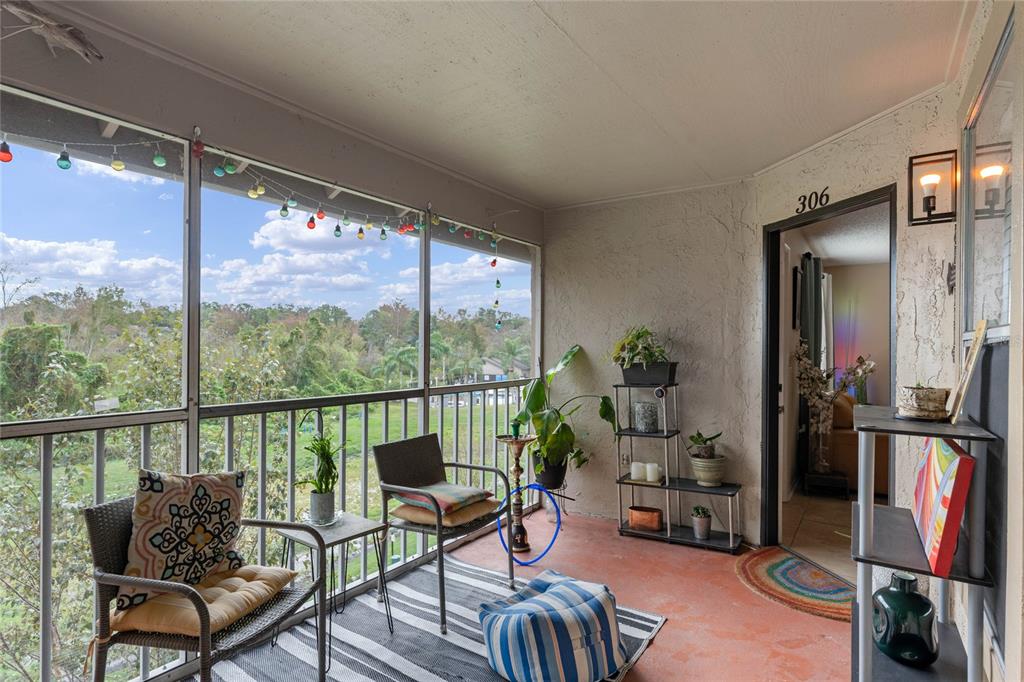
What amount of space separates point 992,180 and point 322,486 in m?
2.51

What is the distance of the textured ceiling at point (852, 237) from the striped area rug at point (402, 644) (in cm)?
330

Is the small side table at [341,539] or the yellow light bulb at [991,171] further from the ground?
the yellow light bulb at [991,171]

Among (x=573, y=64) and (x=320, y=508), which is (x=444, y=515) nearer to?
(x=320, y=508)

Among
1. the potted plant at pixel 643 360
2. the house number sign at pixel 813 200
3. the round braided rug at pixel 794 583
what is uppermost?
the house number sign at pixel 813 200

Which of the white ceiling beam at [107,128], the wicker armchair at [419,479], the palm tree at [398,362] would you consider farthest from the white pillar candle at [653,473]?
the white ceiling beam at [107,128]

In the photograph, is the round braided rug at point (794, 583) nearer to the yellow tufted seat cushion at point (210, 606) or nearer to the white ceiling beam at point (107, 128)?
the yellow tufted seat cushion at point (210, 606)

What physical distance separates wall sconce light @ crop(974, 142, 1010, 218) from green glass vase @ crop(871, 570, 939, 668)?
104 cm

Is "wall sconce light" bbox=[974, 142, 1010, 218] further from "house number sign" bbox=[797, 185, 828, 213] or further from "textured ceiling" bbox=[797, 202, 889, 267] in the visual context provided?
"textured ceiling" bbox=[797, 202, 889, 267]

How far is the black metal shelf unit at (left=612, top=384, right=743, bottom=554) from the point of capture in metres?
3.46

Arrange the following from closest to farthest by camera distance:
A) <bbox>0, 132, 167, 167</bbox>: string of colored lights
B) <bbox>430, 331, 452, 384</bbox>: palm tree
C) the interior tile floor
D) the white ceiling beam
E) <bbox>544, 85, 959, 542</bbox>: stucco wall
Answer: <bbox>0, 132, 167, 167</bbox>: string of colored lights
the white ceiling beam
<bbox>544, 85, 959, 542</bbox>: stucco wall
the interior tile floor
<bbox>430, 331, 452, 384</bbox>: palm tree

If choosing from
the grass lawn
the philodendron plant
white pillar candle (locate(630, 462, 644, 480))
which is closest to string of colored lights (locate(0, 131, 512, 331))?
the philodendron plant

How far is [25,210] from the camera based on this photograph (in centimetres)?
175

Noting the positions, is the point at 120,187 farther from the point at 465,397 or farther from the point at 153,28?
the point at 465,397

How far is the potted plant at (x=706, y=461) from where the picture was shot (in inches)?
139
